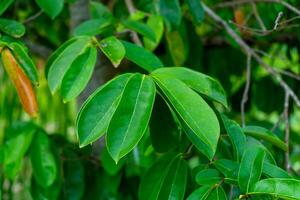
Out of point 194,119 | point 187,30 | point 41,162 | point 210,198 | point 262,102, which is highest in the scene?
point 194,119

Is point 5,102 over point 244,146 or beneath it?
beneath

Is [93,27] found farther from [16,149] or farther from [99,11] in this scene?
[16,149]

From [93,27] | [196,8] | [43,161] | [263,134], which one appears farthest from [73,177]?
[263,134]

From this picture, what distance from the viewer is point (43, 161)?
1332 millimetres

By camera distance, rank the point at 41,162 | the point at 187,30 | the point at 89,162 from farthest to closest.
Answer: the point at 187,30
the point at 89,162
the point at 41,162

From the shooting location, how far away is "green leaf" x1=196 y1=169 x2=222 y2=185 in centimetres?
85

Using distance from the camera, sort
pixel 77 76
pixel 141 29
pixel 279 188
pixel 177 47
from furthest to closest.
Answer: pixel 177 47
pixel 141 29
pixel 77 76
pixel 279 188

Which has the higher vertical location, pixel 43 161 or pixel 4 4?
pixel 4 4

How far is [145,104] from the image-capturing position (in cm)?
80

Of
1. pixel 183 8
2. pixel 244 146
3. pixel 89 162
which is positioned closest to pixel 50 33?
pixel 183 8

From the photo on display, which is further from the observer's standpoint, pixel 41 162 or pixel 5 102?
pixel 5 102

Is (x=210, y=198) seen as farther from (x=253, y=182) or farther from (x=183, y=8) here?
(x=183, y=8)

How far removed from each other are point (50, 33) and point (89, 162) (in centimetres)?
58

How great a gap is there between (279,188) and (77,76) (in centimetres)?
31
